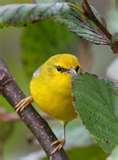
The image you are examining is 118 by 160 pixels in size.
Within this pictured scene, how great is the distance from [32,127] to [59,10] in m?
0.21

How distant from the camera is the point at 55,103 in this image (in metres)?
1.37

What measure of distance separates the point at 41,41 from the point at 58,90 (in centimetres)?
14

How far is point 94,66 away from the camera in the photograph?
1480 millimetres

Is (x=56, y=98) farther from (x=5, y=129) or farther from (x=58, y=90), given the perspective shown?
(x=5, y=129)

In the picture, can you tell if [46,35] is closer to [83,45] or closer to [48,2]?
[83,45]

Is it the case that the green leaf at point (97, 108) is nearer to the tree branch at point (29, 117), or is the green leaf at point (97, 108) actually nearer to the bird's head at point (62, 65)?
the tree branch at point (29, 117)

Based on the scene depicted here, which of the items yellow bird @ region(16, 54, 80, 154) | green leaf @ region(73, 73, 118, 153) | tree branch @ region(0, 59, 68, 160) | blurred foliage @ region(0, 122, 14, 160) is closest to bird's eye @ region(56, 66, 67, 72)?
yellow bird @ region(16, 54, 80, 154)

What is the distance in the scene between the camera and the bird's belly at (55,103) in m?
1.35

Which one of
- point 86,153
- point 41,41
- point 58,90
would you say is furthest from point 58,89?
point 86,153

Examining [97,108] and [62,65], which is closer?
[97,108]

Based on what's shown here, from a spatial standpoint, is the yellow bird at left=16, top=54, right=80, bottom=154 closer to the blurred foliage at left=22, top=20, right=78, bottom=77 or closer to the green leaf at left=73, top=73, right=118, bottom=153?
the blurred foliage at left=22, top=20, right=78, bottom=77

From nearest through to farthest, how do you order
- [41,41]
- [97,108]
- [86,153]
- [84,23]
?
[97,108], [84,23], [86,153], [41,41]

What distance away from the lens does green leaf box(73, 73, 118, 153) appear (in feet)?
2.21

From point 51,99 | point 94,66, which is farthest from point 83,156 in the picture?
point 94,66
